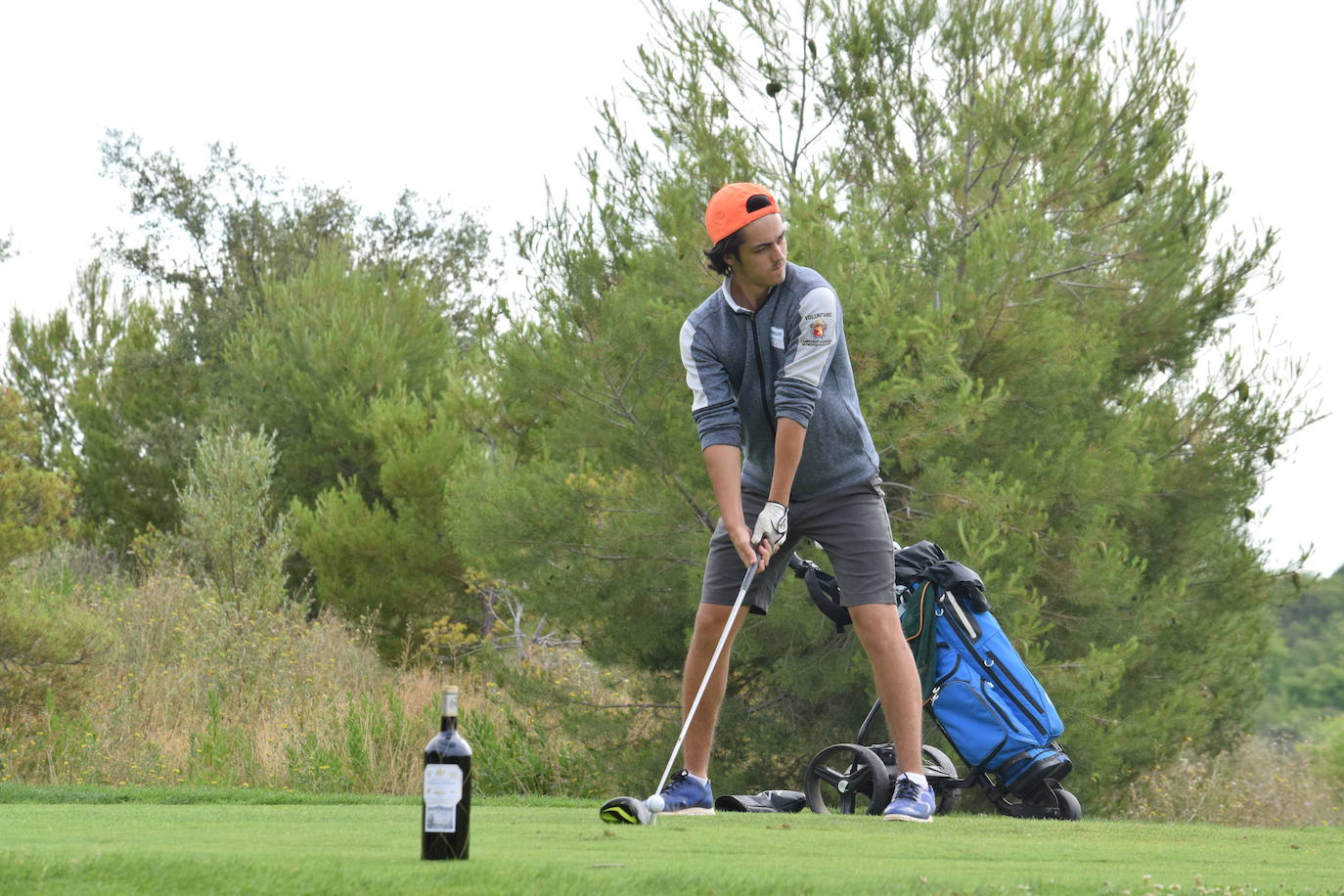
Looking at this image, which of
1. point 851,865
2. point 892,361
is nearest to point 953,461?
point 892,361

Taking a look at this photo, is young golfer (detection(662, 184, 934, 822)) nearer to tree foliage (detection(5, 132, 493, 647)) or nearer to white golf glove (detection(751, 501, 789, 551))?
white golf glove (detection(751, 501, 789, 551))

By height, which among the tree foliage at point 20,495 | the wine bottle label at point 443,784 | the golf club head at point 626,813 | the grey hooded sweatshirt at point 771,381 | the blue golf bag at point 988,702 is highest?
the tree foliage at point 20,495

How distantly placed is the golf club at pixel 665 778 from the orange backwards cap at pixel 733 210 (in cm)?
108

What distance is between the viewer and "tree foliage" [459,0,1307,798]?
33.5ft

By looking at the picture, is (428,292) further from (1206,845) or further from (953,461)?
(1206,845)

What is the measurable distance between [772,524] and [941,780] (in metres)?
1.64

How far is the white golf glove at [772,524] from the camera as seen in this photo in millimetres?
4855

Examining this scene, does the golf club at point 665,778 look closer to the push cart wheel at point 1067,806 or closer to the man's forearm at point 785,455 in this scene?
the man's forearm at point 785,455

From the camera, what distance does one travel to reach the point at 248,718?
38.8 ft

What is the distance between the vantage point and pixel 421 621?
59.4ft

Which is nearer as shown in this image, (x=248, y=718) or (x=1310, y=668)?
(x=248, y=718)

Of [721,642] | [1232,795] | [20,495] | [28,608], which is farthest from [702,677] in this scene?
[1232,795]

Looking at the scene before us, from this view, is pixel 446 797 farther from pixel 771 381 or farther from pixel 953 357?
pixel 953 357

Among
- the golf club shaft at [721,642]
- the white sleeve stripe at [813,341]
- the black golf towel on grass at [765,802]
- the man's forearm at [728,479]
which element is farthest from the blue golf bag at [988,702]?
the white sleeve stripe at [813,341]
